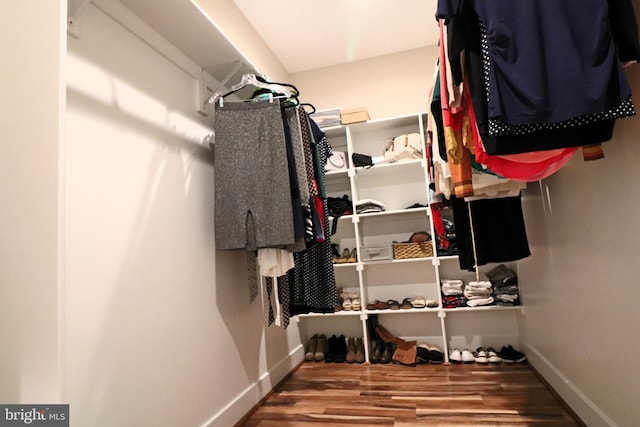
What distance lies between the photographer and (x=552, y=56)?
860 millimetres

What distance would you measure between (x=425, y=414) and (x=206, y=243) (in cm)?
140

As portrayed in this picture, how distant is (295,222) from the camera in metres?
1.57

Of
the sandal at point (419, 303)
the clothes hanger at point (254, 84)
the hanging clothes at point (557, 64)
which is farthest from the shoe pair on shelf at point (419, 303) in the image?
the hanging clothes at point (557, 64)

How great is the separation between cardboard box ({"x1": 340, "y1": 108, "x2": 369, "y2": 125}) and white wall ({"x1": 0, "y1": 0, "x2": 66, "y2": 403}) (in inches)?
92.2

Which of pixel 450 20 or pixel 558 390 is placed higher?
A: pixel 450 20

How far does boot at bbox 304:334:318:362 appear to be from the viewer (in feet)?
9.13

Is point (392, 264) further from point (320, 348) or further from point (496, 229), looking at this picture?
point (496, 229)

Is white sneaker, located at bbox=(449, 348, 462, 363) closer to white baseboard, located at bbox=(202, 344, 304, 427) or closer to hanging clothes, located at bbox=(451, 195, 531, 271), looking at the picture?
hanging clothes, located at bbox=(451, 195, 531, 271)

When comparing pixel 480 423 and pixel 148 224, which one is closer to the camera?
pixel 148 224

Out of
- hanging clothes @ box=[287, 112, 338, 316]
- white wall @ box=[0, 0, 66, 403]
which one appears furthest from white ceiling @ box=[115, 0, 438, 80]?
white wall @ box=[0, 0, 66, 403]

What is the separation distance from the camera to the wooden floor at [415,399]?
1.68 meters

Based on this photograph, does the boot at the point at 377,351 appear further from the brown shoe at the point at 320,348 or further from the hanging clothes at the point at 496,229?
the hanging clothes at the point at 496,229

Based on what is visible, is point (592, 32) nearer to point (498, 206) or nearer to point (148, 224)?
point (498, 206)

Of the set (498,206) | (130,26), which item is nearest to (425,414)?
(498,206)
